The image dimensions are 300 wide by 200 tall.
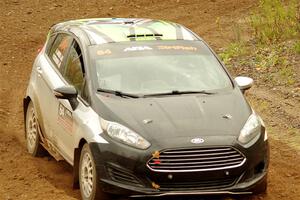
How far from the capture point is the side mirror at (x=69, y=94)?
8476 millimetres

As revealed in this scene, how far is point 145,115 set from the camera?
26.1 feet

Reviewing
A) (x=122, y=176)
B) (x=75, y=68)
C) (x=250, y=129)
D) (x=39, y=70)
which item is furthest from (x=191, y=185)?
(x=39, y=70)

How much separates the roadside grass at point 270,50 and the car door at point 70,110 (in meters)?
4.87

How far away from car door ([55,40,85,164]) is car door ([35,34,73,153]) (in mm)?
137

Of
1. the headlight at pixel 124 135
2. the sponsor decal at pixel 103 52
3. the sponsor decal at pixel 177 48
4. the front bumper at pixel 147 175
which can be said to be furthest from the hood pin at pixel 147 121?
the sponsor decal at pixel 177 48

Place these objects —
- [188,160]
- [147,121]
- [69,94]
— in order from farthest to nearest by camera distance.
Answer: [69,94]
[147,121]
[188,160]

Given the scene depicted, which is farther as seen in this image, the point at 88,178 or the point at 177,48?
the point at 177,48

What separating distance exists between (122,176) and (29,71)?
9.08 metres

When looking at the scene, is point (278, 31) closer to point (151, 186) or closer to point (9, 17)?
point (9, 17)

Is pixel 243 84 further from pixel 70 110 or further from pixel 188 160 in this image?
pixel 70 110

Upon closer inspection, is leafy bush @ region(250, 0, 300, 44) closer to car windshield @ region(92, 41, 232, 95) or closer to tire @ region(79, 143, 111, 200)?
car windshield @ region(92, 41, 232, 95)

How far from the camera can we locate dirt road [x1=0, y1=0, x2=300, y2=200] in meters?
9.05

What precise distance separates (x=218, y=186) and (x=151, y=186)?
2.17 feet

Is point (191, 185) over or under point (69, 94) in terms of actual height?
under
